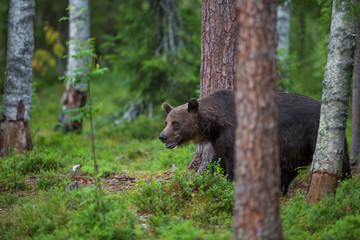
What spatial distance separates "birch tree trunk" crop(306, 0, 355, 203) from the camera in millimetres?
5559

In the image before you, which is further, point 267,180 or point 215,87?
point 215,87

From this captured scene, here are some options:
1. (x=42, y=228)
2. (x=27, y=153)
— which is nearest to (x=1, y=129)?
(x=27, y=153)

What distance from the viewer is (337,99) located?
561 cm

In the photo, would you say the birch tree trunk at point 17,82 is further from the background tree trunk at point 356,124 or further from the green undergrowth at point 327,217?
the background tree trunk at point 356,124

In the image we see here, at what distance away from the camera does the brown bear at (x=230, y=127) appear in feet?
22.0

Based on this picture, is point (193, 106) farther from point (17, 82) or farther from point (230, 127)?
point (17, 82)

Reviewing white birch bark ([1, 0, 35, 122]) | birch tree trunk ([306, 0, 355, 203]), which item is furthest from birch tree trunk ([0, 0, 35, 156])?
birch tree trunk ([306, 0, 355, 203])

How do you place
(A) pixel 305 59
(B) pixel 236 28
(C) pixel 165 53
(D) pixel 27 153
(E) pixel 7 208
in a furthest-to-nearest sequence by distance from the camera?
(A) pixel 305 59 < (C) pixel 165 53 < (D) pixel 27 153 < (B) pixel 236 28 < (E) pixel 7 208

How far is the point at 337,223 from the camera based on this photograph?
4.78 metres

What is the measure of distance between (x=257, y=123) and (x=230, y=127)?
10.3ft

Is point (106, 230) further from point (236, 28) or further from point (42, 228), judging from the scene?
point (236, 28)

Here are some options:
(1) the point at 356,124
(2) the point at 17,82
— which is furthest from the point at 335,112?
(2) the point at 17,82

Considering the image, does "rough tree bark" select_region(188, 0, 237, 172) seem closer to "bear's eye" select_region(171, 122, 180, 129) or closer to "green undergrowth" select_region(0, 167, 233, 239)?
"bear's eye" select_region(171, 122, 180, 129)

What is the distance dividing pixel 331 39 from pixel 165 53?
27.3 ft
